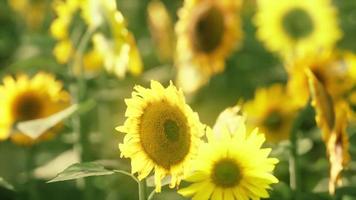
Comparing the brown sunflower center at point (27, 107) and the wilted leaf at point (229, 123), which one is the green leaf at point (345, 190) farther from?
the brown sunflower center at point (27, 107)

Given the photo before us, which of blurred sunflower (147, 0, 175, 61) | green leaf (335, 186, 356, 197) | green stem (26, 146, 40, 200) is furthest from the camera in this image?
blurred sunflower (147, 0, 175, 61)

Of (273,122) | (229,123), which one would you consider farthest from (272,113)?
(229,123)

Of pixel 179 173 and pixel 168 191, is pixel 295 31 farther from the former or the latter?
pixel 179 173

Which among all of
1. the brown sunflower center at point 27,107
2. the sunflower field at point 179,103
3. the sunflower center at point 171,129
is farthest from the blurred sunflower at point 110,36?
the sunflower center at point 171,129

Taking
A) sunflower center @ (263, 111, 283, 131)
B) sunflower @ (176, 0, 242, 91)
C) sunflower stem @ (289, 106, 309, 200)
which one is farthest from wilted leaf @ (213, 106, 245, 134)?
sunflower center @ (263, 111, 283, 131)

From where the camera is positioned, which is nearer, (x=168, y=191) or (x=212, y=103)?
(x=168, y=191)

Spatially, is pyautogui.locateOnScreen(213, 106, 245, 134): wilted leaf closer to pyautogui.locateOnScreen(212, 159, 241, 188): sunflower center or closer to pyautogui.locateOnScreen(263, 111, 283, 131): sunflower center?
pyautogui.locateOnScreen(212, 159, 241, 188): sunflower center

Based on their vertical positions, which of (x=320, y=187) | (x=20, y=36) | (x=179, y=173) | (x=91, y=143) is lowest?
(x=179, y=173)

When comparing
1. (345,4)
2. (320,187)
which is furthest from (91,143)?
(345,4)
